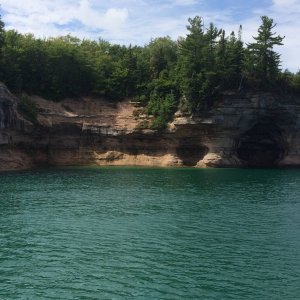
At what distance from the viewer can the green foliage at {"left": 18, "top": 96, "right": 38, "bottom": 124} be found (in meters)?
76.6

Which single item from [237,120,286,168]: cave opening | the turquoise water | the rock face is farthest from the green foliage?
[237,120,286,168]: cave opening

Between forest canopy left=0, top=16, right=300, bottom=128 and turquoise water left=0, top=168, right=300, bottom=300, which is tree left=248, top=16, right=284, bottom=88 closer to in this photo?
forest canopy left=0, top=16, right=300, bottom=128

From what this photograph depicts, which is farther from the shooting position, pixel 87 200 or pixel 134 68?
pixel 134 68

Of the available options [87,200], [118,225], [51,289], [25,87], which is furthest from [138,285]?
[25,87]

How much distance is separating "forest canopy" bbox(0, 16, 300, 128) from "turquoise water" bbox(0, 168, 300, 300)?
96.0 ft

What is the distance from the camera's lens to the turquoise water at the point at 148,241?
75.4 feet

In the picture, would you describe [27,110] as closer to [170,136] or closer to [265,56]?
[170,136]

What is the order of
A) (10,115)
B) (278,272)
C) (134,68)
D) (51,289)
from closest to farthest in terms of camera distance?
(51,289) → (278,272) → (10,115) → (134,68)

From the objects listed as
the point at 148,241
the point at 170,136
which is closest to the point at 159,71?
the point at 170,136

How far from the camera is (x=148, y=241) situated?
31062 millimetres

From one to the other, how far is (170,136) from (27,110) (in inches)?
971

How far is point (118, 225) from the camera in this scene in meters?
35.8

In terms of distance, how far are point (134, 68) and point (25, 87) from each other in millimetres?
22087

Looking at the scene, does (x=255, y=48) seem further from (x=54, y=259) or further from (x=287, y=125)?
(x=54, y=259)
